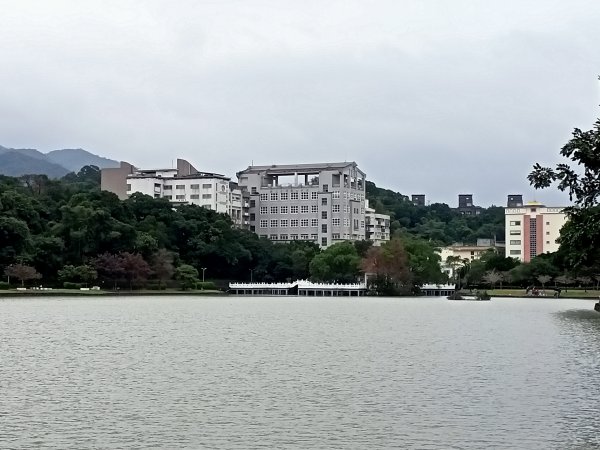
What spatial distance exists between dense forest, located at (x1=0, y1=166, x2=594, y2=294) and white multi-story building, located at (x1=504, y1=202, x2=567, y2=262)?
90.5 ft

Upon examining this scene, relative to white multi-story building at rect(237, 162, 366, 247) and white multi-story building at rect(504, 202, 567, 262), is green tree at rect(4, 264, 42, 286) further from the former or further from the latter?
white multi-story building at rect(504, 202, 567, 262)

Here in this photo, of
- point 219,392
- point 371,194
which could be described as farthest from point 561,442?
point 371,194

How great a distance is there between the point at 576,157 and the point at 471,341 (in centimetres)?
1042

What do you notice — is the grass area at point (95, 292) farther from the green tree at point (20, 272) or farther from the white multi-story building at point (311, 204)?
the white multi-story building at point (311, 204)

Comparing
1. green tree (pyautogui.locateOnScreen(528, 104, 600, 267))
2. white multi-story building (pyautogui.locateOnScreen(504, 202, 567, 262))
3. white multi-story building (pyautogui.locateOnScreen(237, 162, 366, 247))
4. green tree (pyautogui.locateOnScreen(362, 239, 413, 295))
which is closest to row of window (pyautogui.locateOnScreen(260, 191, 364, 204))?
white multi-story building (pyautogui.locateOnScreen(237, 162, 366, 247))

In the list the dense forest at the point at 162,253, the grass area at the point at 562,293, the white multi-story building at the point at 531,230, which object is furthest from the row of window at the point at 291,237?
the grass area at the point at 562,293

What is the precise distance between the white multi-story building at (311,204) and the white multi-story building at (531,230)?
84.9ft

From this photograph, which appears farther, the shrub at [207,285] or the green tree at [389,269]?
the shrub at [207,285]

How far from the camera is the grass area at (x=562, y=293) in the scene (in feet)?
343

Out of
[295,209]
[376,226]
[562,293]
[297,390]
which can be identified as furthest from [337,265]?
[297,390]

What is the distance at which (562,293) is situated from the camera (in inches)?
4321

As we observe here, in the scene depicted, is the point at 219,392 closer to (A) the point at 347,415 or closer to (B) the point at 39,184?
(A) the point at 347,415

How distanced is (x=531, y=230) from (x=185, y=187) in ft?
193

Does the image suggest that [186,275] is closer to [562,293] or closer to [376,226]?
[562,293]
